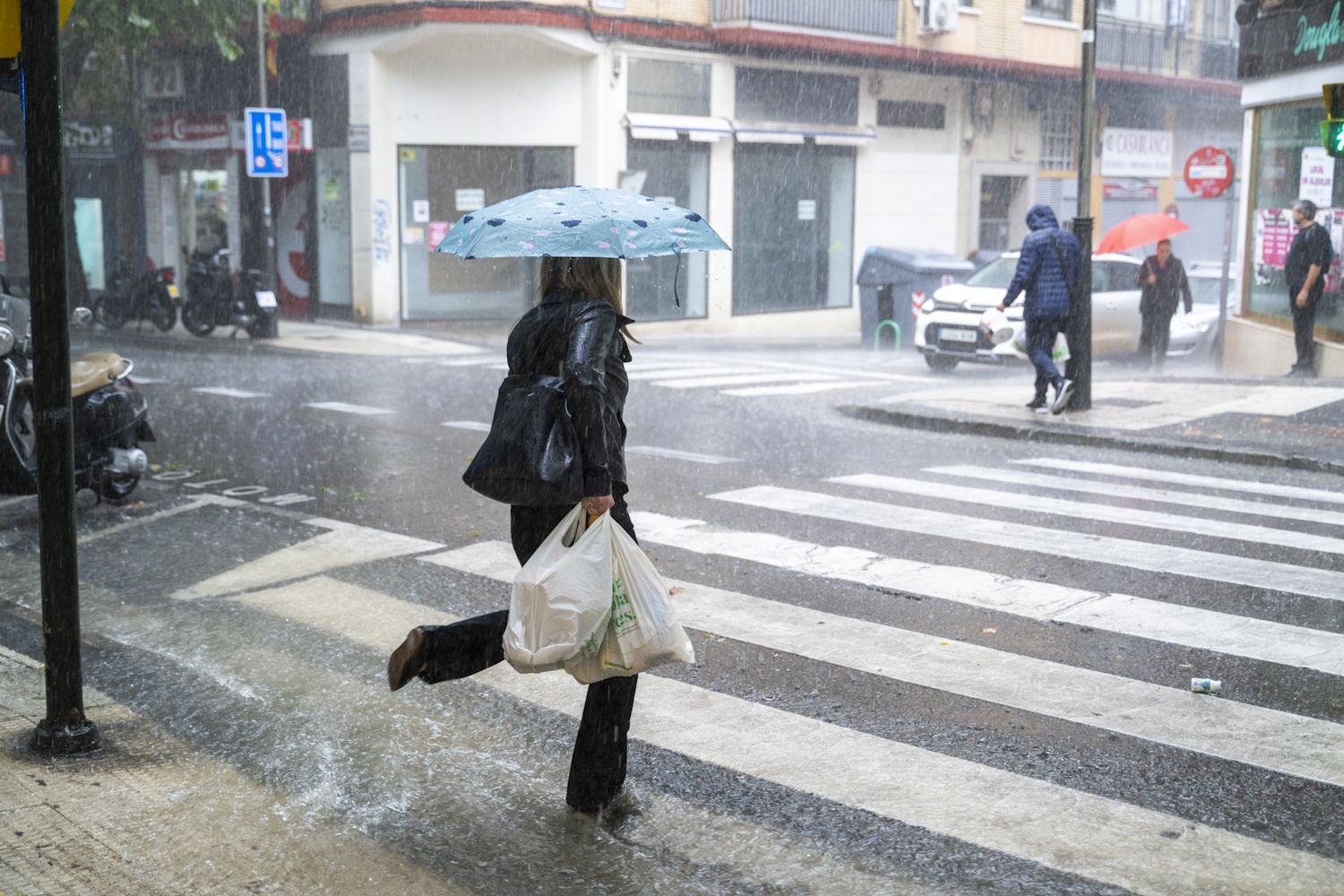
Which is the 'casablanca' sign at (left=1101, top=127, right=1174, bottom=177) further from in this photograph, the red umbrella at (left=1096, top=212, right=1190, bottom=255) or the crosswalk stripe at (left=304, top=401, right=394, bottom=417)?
the crosswalk stripe at (left=304, top=401, right=394, bottom=417)

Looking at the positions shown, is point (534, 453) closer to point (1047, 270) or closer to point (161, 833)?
point (161, 833)

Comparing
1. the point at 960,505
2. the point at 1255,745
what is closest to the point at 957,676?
the point at 1255,745

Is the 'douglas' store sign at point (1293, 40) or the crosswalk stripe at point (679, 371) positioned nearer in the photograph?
the 'douglas' store sign at point (1293, 40)

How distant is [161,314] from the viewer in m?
22.4

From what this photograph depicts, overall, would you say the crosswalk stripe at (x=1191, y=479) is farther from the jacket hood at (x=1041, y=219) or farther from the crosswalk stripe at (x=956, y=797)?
the crosswalk stripe at (x=956, y=797)

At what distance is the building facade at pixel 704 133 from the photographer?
2422 cm

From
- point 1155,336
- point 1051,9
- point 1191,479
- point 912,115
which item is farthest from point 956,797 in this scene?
point 1051,9

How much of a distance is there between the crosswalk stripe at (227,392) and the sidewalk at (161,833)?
10409mm

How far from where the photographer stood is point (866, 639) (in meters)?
6.23

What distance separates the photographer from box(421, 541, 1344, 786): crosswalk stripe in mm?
4969

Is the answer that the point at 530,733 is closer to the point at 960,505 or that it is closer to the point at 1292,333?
the point at 960,505

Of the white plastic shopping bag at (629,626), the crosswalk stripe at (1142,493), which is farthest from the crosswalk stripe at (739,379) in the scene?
the white plastic shopping bag at (629,626)

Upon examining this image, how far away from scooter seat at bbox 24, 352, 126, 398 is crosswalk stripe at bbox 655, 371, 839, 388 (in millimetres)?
8283

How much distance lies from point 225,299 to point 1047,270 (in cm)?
1322
